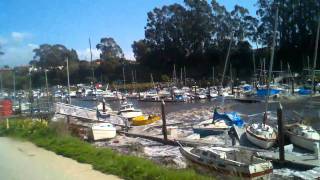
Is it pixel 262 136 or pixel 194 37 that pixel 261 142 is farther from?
pixel 194 37

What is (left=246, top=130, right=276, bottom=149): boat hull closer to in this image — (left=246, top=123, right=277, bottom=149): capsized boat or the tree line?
(left=246, top=123, right=277, bottom=149): capsized boat

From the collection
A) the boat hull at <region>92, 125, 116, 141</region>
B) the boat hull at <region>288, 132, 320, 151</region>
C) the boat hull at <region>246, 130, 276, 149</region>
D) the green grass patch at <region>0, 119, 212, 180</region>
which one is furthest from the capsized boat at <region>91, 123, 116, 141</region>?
the boat hull at <region>288, 132, 320, 151</region>

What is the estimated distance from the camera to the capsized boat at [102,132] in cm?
3525

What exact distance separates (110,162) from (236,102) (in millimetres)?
64424

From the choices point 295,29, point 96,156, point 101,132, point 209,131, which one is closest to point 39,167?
point 96,156

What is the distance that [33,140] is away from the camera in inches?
1023

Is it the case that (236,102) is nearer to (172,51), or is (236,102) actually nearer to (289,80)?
(289,80)

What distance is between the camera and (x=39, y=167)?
17.7 meters

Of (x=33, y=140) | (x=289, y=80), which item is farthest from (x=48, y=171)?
(x=289, y=80)

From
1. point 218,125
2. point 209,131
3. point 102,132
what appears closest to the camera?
point 209,131

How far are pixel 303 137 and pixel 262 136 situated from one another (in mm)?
2480

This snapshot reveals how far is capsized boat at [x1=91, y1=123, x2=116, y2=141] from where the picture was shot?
35.2 m

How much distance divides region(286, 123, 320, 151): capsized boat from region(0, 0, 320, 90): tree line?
68.9 m

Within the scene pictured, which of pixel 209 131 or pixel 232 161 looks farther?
pixel 209 131
